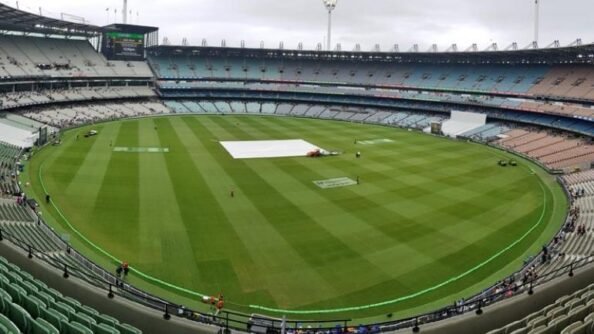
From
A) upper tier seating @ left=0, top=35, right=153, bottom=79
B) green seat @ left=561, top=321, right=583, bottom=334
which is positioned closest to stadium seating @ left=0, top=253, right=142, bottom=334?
green seat @ left=561, top=321, right=583, bottom=334

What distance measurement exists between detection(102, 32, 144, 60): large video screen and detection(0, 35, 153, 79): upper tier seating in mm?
1593

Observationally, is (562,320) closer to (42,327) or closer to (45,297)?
(42,327)

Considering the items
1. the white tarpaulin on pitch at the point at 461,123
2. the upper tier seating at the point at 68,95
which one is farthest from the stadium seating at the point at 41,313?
the white tarpaulin on pitch at the point at 461,123

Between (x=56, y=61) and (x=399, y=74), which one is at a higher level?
(x=399, y=74)

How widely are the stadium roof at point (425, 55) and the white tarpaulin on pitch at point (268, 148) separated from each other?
3863 centimetres

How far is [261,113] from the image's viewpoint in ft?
312

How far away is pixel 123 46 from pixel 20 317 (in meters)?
98.5

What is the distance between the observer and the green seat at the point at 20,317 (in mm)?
9438

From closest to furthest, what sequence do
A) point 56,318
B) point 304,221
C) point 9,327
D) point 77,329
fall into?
point 9,327 < point 77,329 < point 56,318 < point 304,221

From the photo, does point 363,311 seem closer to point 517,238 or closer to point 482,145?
point 517,238

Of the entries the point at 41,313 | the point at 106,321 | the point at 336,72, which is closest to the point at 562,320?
the point at 106,321

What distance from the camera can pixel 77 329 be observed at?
942 cm

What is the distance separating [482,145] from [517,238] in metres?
41.5

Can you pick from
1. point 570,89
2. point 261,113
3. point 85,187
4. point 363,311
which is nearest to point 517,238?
point 363,311
